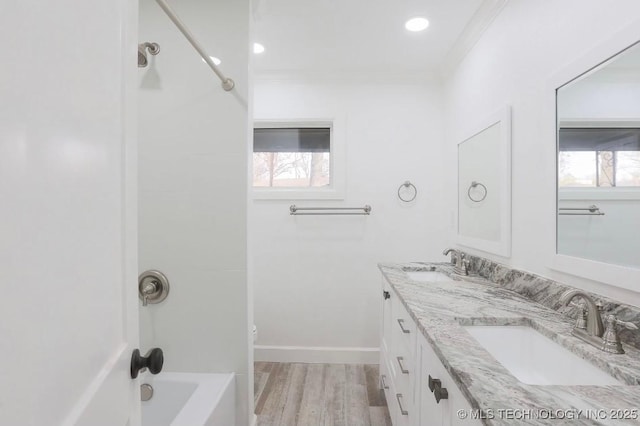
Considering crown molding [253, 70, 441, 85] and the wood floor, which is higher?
crown molding [253, 70, 441, 85]

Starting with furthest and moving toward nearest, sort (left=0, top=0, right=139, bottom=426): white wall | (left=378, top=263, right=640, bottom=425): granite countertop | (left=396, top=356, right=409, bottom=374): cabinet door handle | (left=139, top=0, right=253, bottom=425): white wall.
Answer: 1. (left=139, top=0, right=253, bottom=425): white wall
2. (left=396, top=356, right=409, bottom=374): cabinet door handle
3. (left=378, top=263, right=640, bottom=425): granite countertop
4. (left=0, top=0, right=139, bottom=426): white wall

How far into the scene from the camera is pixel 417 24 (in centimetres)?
199

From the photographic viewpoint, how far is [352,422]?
6.11ft

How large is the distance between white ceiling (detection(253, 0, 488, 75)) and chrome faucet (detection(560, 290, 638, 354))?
1.71 m

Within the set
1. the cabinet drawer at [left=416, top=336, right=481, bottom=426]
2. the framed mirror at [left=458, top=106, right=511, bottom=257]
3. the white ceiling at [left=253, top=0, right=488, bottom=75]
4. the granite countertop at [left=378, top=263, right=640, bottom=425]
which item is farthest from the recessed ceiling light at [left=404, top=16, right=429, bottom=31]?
the cabinet drawer at [left=416, top=336, right=481, bottom=426]

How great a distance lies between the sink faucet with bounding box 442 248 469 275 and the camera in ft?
6.45

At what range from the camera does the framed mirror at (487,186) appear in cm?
163

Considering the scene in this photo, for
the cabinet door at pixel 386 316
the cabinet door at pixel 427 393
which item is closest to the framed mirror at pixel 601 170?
the cabinet door at pixel 427 393

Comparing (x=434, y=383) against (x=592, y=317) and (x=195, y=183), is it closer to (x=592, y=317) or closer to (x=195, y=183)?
(x=592, y=317)

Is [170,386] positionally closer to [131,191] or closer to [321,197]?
[131,191]

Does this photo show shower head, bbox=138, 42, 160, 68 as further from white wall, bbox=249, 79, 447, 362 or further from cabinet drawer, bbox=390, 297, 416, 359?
cabinet drawer, bbox=390, 297, 416, 359

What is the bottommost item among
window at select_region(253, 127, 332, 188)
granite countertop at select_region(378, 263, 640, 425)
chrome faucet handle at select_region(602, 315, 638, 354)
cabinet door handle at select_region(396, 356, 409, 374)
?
cabinet door handle at select_region(396, 356, 409, 374)

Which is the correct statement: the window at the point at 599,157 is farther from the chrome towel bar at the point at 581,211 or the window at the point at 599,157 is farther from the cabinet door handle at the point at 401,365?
the cabinet door handle at the point at 401,365

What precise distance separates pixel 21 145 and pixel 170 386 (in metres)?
1.56
